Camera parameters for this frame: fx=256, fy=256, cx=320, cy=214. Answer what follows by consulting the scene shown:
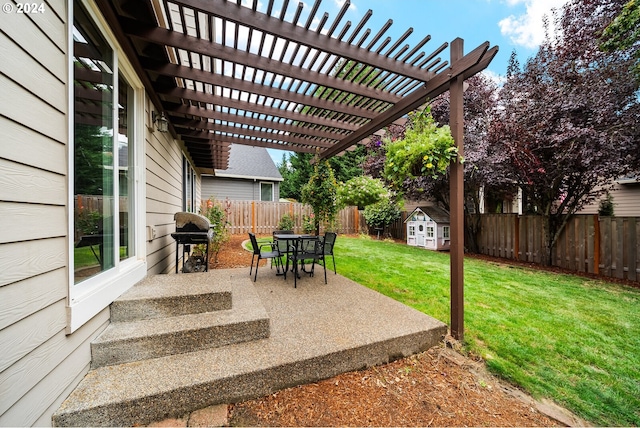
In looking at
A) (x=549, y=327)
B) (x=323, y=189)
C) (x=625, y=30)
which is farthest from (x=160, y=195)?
(x=625, y=30)

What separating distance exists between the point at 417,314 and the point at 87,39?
3.76 m

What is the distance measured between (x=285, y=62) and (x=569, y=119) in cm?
588

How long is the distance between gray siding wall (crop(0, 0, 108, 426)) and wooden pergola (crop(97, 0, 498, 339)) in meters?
1.01

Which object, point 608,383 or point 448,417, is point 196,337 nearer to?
point 448,417

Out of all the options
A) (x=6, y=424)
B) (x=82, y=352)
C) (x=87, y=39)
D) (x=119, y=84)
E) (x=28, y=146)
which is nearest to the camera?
(x=6, y=424)

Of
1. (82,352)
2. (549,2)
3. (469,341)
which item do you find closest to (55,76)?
(82,352)

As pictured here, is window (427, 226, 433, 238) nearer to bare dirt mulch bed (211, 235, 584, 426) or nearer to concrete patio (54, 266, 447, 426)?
concrete patio (54, 266, 447, 426)

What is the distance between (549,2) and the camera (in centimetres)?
569

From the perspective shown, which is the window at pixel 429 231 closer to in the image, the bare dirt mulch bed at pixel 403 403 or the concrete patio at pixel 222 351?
the concrete patio at pixel 222 351

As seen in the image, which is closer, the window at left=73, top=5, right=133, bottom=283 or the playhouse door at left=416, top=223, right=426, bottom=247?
the window at left=73, top=5, right=133, bottom=283

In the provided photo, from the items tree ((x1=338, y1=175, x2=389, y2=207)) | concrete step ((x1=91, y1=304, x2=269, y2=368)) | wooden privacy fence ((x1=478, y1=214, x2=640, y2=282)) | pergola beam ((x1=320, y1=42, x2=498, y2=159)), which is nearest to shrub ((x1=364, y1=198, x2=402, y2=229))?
wooden privacy fence ((x1=478, y1=214, x2=640, y2=282))

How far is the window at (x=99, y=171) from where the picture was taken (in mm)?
1668

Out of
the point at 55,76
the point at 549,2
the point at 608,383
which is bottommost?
the point at 608,383

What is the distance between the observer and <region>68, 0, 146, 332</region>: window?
5.47 feet
